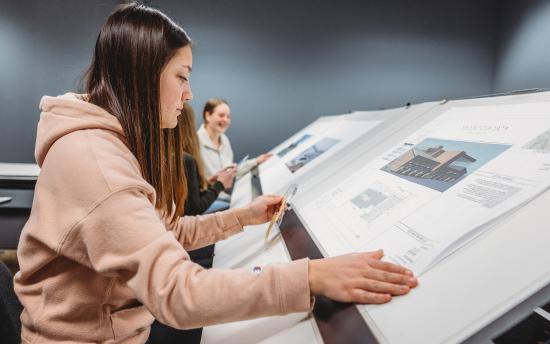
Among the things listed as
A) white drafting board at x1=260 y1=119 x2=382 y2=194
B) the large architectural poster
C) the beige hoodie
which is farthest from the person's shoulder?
white drafting board at x1=260 y1=119 x2=382 y2=194

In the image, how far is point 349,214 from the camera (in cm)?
94

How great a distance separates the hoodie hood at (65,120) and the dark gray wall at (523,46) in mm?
4695

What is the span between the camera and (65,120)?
2.39 ft

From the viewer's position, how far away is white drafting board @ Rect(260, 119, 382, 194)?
5.82 ft

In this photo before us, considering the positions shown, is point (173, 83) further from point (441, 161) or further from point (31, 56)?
point (31, 56)

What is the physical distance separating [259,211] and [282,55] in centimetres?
355

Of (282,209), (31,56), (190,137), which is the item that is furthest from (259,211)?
(31,56)

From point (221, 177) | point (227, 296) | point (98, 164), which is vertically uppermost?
point (98, 164)

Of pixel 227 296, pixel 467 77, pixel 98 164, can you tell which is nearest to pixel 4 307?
pixel 98 164

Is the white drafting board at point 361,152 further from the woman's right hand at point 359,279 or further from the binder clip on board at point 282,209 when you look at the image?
the woman's right hand at point 359,279

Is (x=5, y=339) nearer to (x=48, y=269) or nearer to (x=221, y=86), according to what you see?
(x=48, y=269)

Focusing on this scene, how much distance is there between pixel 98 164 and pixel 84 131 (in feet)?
0.32

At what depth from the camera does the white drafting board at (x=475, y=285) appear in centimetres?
49

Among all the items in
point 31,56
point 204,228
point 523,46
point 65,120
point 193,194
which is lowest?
point 193,194
